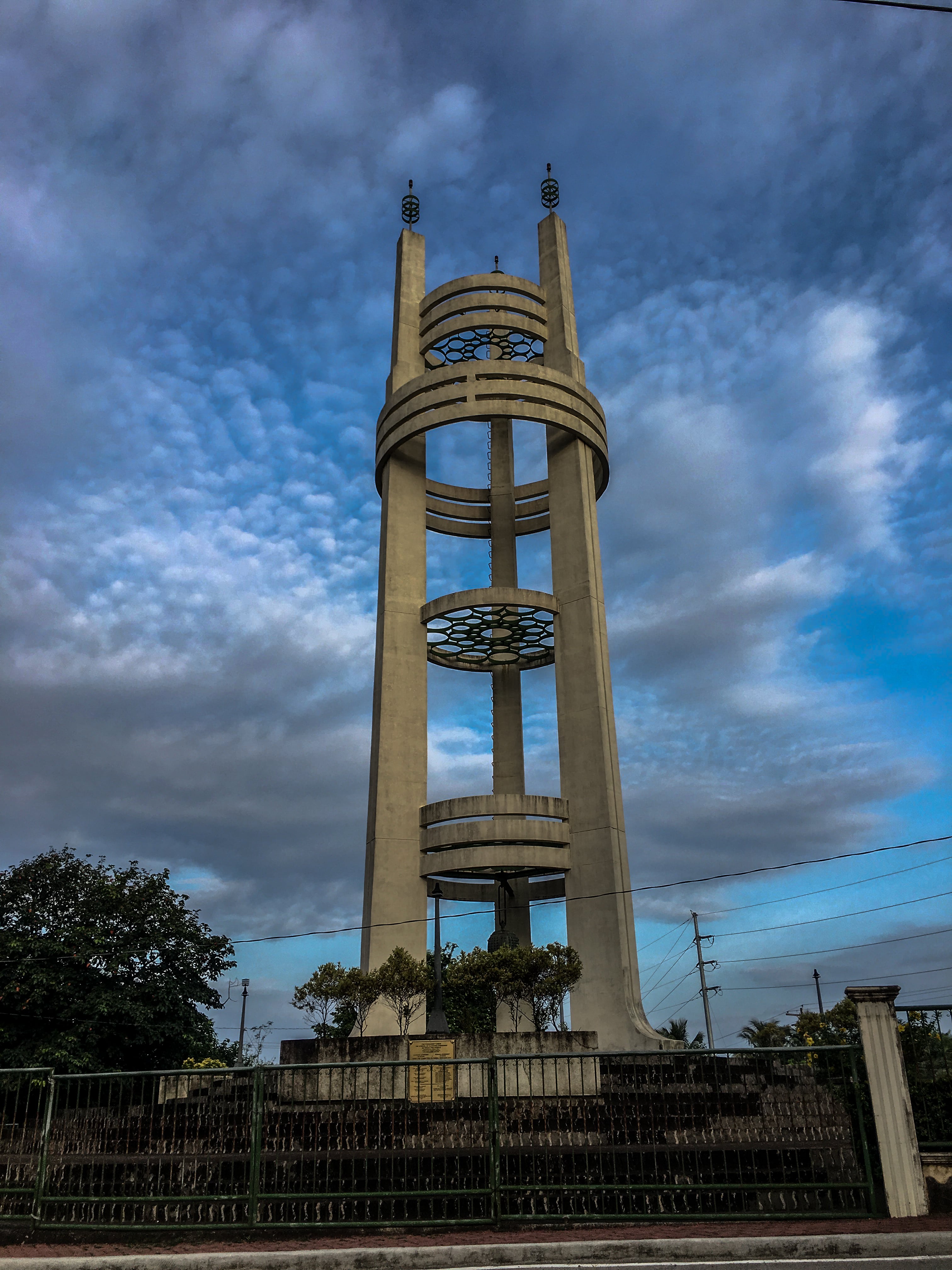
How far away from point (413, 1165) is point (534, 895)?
924 inches

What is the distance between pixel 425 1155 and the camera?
1202 centimetres

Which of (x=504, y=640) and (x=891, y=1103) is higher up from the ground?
(x=504, y=640)

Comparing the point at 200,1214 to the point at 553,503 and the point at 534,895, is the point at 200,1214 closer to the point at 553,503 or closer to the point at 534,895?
the point at 534,895

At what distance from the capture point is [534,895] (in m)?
35.7

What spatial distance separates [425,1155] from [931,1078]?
6.41 metres

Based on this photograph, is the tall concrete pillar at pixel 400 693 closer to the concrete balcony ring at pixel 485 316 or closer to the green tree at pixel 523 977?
the concrete balcony ring at pixel 485 316

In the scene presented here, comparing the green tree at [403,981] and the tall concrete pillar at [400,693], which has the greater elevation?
the tall concrete pillar at [400,693]

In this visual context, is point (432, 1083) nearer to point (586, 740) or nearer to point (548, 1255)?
point (548, 1255)

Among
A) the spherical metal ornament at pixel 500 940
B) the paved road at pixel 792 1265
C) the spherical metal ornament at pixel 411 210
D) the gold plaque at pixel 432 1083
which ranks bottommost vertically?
the paved road at pixel 792 1265

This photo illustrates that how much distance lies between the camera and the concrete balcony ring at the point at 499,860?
29.9 meters

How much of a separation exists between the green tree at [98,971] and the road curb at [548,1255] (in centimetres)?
2331

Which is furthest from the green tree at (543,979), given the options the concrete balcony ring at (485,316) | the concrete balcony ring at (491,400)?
the concrete balcony ring at (485,316)

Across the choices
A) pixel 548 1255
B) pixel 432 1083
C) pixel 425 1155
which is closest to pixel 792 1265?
pixel 548 1255

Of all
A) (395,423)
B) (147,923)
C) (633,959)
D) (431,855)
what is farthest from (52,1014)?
(395,423)
